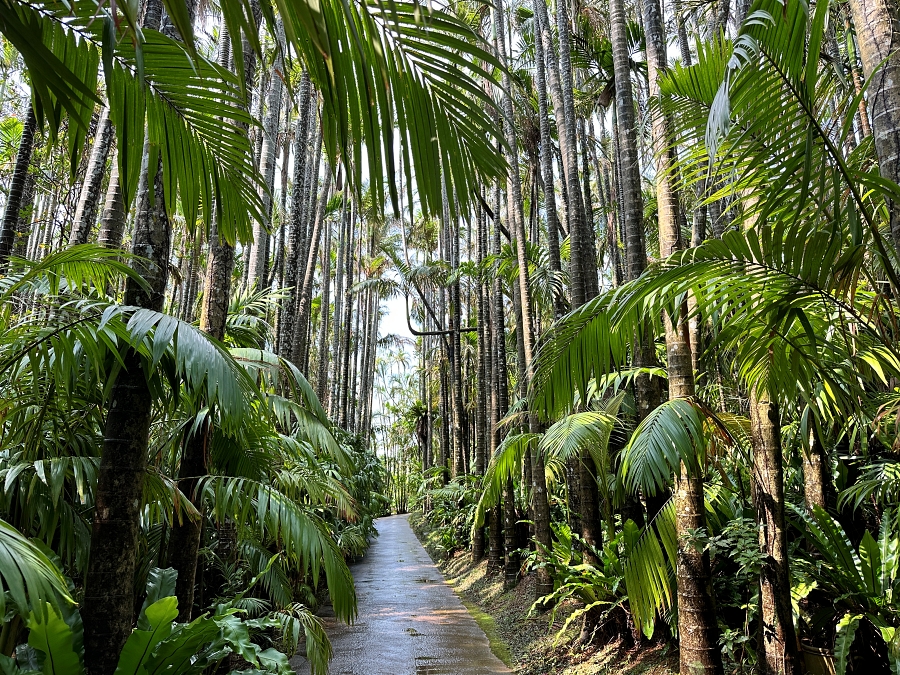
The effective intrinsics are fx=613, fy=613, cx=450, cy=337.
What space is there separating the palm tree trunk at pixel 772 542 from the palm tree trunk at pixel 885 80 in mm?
1293

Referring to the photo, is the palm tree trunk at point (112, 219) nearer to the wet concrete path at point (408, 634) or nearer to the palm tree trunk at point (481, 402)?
the wet concrete path at point (408, 634)

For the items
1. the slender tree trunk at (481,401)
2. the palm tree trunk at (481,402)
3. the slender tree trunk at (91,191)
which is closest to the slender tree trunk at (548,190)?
the palm tree trunk at (481,402)

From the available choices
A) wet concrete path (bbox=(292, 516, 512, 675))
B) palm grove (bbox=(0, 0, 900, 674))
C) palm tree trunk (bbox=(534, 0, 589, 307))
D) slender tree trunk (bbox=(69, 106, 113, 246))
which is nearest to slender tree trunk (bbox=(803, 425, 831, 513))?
palm grove (bbox=(0, 0, 900, 674))

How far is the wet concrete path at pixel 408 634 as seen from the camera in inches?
216

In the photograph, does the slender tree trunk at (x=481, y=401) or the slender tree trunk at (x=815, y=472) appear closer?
the slender tree trunk at (x=815, y=472)

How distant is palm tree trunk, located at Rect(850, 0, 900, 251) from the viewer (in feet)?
6.81

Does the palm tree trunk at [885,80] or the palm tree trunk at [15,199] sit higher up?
the palm tree trunk at [15,199]

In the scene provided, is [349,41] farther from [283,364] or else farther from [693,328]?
[693,328]

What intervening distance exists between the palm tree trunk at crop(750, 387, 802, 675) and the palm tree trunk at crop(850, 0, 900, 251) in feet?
4.24

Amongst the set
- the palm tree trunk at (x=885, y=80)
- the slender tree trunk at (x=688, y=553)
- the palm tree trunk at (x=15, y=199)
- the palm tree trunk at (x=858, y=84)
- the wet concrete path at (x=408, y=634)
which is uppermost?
the palm tree trunk at (x=858, y=84)

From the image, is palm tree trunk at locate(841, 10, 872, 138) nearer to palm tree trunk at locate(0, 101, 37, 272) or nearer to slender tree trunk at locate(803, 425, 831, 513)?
slender tree trunk at locate(803, 425, 831, 513)

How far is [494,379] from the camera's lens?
10.5 metres

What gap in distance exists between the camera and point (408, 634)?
6625mm

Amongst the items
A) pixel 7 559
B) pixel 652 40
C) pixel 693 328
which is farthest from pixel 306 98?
pixel 7 559
